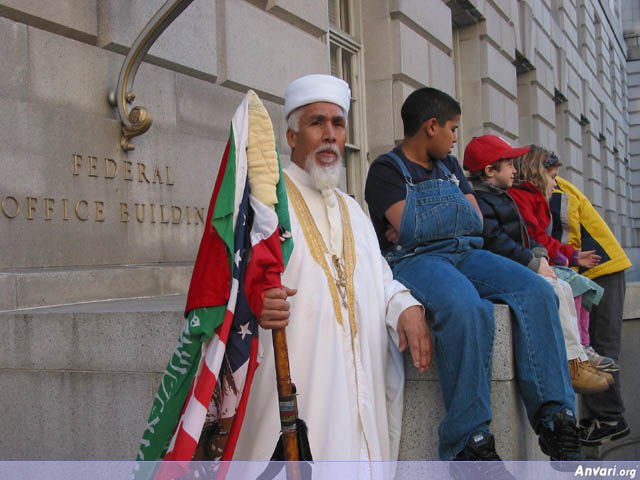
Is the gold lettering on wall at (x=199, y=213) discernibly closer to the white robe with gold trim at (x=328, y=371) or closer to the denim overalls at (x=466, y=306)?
the denim overalls at (x=466, y=306)

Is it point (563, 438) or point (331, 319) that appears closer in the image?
point (331, 319)

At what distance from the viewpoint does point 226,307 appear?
2148mm

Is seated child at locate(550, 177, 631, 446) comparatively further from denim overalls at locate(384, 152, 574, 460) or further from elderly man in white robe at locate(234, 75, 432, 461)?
elderly man in white robe at locate(234, 75, 432, 461)

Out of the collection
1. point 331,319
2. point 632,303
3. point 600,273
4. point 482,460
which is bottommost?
point 482,460

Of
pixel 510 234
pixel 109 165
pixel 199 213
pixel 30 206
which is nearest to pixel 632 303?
pixel 510 234

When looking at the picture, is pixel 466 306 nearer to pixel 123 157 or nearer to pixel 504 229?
pixel 504 229

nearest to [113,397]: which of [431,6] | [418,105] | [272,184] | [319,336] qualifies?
[319,336]

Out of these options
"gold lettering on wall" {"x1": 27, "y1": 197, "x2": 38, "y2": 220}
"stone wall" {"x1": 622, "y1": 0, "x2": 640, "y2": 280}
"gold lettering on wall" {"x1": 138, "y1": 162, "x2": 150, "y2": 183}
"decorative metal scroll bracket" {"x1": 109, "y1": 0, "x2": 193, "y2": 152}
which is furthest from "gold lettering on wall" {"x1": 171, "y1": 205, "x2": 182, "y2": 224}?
"stone wall" {"x1": 622, "y1": 0, "x2": 640, "y2": 280}

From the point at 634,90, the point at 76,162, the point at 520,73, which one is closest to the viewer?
the point at 76,162

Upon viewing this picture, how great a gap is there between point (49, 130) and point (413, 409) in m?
2.73

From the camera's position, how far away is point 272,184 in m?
2.30

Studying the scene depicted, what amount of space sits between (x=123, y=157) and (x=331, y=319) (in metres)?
2.66

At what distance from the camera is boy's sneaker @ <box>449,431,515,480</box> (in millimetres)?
2529

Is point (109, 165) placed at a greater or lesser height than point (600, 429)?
greater
